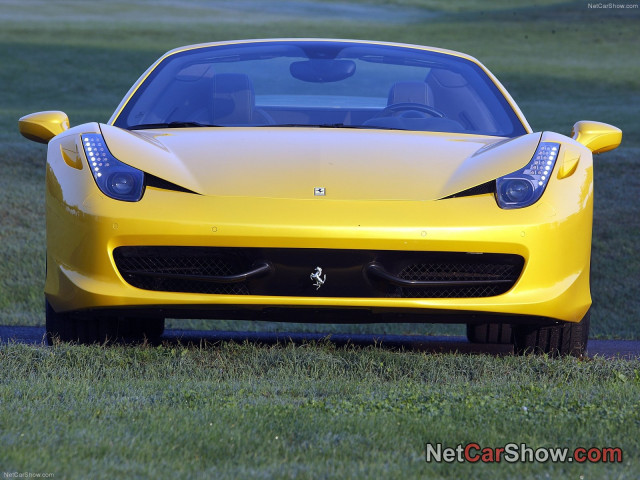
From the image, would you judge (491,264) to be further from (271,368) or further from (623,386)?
(271,368)

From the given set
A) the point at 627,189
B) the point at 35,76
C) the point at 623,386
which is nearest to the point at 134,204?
the point at 623,386

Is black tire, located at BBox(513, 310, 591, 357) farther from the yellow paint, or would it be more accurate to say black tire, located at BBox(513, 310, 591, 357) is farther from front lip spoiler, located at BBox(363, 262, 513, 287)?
front lip spoiler, located at BBox(363, 262, 513, 287)

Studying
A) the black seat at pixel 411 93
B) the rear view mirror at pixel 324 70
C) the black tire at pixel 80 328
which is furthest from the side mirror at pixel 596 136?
the black tire at pixel 80 328

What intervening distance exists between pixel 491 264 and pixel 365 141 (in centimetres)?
88

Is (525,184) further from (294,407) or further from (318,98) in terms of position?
(318,98)

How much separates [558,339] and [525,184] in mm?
767

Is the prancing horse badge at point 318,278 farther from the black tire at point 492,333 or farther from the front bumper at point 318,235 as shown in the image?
the black tire at point 492,333

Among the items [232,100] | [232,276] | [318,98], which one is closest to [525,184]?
[232,276]

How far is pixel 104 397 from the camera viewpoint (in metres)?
3.52

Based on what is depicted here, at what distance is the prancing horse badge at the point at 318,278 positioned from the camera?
13.2 feet

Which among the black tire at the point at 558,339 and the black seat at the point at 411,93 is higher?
the black seat at the point at 411,93

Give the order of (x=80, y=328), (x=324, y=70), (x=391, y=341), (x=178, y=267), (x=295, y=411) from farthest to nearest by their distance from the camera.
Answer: (x=391, y=341)
(x=324, y=70)
(x=80, y=328)
(x=178, y=267)
(x=295, y=411)

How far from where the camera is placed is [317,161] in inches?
170

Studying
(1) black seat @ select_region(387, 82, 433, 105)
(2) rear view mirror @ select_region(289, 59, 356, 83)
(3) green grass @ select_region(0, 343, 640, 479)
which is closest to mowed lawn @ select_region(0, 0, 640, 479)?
(3) green grass @ select_region(0, 343, 640, 479)
